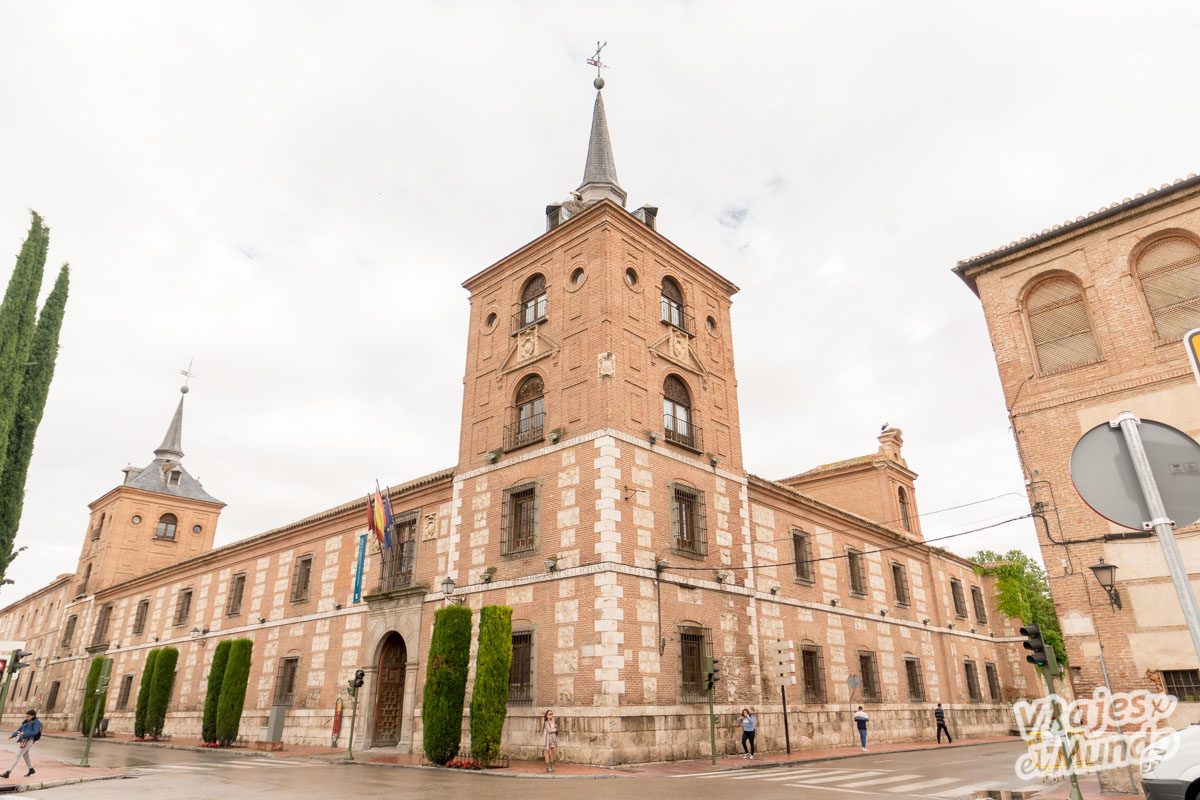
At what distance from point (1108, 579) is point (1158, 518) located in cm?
880

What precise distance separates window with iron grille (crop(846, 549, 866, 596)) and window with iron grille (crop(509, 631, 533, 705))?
13999 millimetres

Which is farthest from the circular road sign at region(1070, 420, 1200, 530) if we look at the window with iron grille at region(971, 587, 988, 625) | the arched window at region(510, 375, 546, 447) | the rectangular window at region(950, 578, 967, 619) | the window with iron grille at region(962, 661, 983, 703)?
the window with iron grille at region(971, 587, 988, 625)

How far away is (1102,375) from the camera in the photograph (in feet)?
39.1

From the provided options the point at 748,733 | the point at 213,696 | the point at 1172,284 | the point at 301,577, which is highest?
the point at 1172,284

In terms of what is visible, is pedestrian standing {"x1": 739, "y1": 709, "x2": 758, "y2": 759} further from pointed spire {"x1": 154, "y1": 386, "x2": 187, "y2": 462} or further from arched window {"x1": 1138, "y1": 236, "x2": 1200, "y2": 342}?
pointed spire {"x1": 154, "y1": 386, "x2": 187, "y2": 462}

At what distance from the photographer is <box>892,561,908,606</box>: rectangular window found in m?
28.9

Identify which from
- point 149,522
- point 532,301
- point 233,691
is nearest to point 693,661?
point 532,301

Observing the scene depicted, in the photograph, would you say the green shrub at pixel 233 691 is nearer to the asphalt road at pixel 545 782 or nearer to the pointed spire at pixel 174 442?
the asphalt road at pixel 545 782

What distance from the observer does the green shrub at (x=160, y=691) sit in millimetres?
28812

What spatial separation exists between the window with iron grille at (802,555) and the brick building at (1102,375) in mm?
12551

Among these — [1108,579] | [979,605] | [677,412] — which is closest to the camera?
[1108,579]

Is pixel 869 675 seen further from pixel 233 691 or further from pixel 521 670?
pixel 233 691

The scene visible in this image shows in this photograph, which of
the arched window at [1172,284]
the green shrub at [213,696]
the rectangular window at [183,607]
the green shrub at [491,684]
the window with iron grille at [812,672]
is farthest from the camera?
the rectangular window at [183,607]

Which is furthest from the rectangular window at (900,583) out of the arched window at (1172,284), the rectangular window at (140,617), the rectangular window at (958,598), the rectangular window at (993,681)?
the rectangular window at (140,617)
